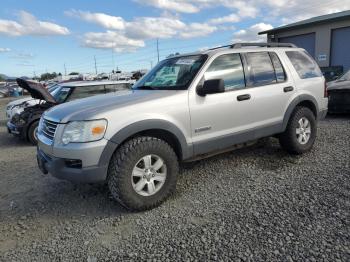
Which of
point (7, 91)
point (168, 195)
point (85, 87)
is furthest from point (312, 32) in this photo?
point (7, 91)

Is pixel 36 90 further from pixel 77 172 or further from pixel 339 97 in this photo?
pixel 339 97

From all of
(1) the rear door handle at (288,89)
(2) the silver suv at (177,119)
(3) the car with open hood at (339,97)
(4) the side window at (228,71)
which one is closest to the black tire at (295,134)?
(2) the silver suv at (177,119)

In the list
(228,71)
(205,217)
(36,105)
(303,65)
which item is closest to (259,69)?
(228,71)

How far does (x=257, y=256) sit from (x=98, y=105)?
2337 mm

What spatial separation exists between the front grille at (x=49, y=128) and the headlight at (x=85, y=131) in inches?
12.4

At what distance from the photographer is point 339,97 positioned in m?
8.91

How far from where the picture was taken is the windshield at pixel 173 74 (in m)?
4.39

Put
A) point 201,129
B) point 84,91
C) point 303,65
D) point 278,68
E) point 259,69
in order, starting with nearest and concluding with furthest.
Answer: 1. point 201,129
2. point 259,69
3. point 278,68
4. point 303,65
5. point 84,91

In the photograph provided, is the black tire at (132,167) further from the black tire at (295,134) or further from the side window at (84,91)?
the side window at (84,91)

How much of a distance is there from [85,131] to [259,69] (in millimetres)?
2795

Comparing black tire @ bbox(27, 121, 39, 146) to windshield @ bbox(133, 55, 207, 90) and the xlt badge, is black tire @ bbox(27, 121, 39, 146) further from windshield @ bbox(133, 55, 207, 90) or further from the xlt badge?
the xlt badge

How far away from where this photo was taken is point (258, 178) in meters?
4.67

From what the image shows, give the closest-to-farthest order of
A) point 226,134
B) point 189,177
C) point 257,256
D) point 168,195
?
point 257,256, point 168,195, point 226,134, point 189,177

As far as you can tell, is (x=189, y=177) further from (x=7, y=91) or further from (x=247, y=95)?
(x=7, y=91)
